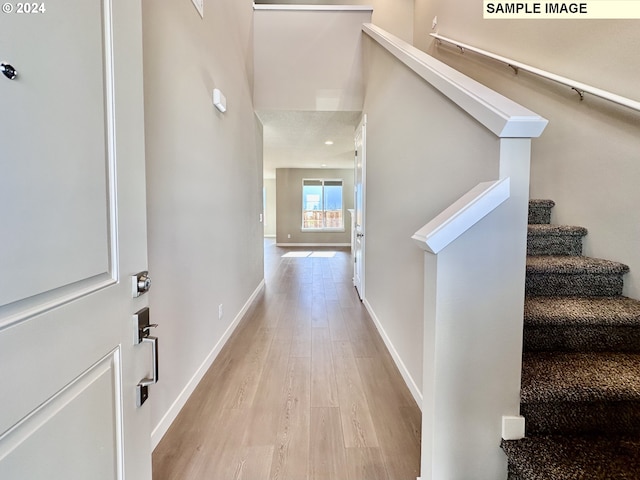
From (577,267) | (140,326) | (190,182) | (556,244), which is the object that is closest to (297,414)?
(140,326)

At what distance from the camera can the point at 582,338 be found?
4.56ft

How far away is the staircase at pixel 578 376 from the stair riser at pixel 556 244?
166mm

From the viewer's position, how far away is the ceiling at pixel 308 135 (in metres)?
4.09

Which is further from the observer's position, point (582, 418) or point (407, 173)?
point (407, 173)

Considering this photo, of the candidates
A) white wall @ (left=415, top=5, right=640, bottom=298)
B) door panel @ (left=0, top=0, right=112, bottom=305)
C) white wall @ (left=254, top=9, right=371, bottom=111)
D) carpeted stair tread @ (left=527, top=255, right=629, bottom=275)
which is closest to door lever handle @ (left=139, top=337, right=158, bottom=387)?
door panel @ (left=0, top=0, right=112, bottom=305)

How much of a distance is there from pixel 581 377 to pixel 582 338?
11.4 inches

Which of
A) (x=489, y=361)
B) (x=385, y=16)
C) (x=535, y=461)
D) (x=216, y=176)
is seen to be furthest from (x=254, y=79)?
(x=535, y=461)

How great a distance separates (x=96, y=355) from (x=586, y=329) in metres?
1.93

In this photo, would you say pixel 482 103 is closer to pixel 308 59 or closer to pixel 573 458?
pixel 573 458

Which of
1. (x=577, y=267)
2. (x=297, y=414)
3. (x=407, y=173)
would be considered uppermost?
(x=407, y=173)

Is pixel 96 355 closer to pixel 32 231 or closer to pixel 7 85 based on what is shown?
pixel 32 231

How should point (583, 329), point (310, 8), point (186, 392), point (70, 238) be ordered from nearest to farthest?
point (70, 238) < point (583, 329) < point (186, 392) < point (310, 8)

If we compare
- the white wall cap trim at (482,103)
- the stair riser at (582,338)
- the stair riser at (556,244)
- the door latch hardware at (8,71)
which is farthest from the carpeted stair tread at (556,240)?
the door latch hardware at (8,71)

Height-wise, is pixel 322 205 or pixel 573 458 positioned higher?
pixel 322 205
